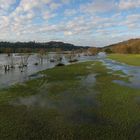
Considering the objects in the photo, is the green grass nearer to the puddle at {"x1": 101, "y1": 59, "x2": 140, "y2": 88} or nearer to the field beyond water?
the puddle at {"x1": 101, "y1": 59, "x2": 140, "y2": 88}

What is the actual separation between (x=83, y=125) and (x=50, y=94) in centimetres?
1057

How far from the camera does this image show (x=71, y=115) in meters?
17.2

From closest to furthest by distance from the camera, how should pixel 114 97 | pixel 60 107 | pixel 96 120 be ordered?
pixel 96 120, pixel 60 107, pixel 114 97

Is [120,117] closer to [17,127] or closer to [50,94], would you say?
[17,127]

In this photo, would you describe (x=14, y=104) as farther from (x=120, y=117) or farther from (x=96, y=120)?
(x=120, y=117)

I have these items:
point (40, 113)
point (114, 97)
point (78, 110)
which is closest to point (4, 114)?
point (40, 113)

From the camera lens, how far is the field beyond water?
13.4m

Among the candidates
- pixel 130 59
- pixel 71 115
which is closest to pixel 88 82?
pixel 71 115

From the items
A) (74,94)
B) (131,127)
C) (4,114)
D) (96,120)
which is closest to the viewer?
(131,127)

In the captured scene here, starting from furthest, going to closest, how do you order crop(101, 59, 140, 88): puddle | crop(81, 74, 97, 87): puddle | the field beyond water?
1. crop(81, 74, 97, 87): puddle
2. crop(101, 59, 140, 88): puddle
3. the field beyond water


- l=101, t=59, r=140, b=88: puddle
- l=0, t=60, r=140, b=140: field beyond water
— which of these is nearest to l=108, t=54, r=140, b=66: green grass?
l=101, t=59, r=140, b=88: puddle

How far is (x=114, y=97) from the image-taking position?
22.7m

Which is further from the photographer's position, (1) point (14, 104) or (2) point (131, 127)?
(1) point (14, 104)

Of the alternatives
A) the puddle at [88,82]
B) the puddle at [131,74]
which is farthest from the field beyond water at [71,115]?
the puddle at [88,82]
